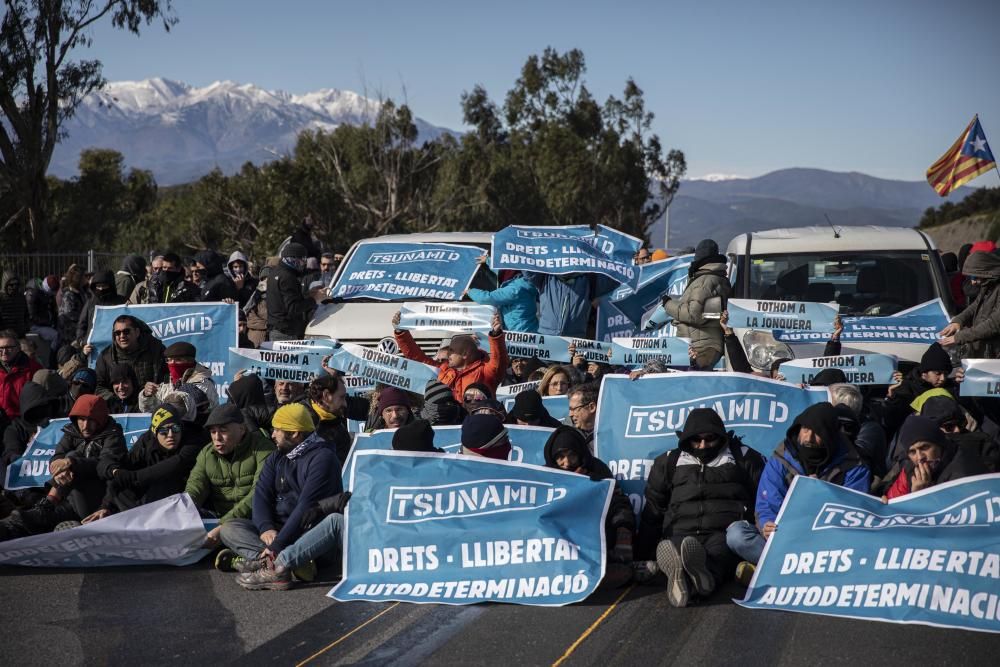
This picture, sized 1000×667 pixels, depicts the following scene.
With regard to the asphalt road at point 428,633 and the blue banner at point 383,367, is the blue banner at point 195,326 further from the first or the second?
the asphalt road at point 428,633

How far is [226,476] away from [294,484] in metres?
0.71

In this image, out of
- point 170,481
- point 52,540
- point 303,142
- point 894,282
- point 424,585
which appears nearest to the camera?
point 424,585

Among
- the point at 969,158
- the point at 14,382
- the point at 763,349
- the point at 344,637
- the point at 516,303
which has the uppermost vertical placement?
the point at 969,158

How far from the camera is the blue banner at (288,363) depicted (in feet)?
34.0

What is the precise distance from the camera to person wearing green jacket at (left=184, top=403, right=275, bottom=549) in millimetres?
8547

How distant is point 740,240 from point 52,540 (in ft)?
23.3

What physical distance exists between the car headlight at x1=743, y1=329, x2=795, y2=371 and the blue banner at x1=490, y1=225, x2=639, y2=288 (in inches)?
82.0

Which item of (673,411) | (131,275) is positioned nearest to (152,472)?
(673,411)

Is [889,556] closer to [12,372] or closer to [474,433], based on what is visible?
[474,433]

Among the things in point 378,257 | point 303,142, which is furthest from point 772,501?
point 303,142

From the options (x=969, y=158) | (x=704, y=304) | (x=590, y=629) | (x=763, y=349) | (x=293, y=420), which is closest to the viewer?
(x=590, y=629)

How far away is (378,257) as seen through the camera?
13.1 meters

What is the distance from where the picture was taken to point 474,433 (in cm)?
806

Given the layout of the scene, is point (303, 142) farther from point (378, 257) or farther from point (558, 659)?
point (558, 659)
